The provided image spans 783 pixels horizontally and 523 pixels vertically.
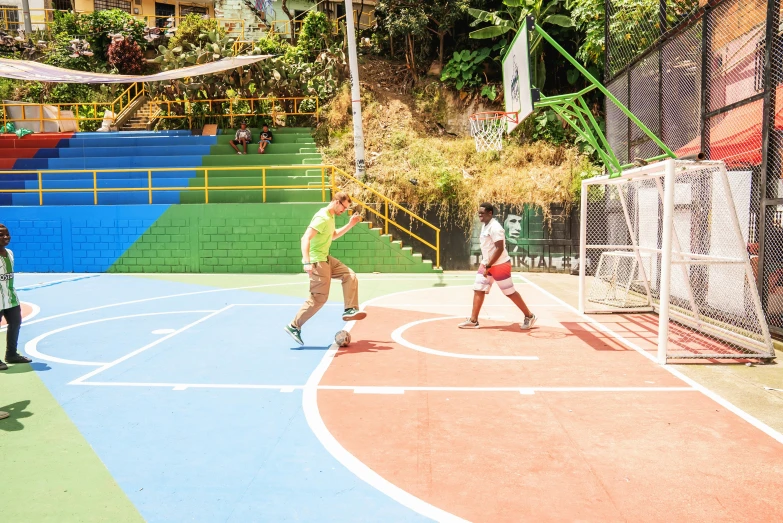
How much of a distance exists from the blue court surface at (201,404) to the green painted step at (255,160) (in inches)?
380

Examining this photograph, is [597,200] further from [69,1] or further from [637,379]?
[69,1]

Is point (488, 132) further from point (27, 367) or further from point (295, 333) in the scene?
point (27, 367)

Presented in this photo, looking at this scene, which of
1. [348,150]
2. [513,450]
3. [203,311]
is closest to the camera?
[513,450]

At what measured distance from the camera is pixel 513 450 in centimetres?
440

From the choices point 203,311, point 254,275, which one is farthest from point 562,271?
point 203,311

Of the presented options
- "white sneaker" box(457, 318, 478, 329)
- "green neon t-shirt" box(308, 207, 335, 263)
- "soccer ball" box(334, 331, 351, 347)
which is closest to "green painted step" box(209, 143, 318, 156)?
"white sneaker" box(457, 318, 478, 329)

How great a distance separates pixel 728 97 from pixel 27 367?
9.87m

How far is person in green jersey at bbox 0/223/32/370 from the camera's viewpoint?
670cm

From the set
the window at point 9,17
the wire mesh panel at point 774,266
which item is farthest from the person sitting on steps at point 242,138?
the window at point 9,17

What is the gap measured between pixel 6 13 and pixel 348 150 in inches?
1106

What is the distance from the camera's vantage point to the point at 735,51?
8.62 m

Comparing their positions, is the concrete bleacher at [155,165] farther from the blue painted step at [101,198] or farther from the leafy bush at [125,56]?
the leafy bush at [125,56]

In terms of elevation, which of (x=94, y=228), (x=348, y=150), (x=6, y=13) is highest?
(x=6, y=13)

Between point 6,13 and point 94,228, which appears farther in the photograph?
point 6,13
